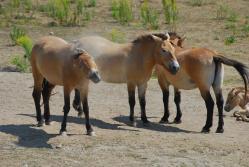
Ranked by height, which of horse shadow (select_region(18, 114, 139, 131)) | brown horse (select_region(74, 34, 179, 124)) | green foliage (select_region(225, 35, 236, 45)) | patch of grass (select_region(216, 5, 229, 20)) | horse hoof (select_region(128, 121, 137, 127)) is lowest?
horse hoof (select_region(128, 121, 137, 127))

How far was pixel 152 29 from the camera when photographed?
2094 centimetres

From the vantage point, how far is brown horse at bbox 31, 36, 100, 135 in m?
9.62

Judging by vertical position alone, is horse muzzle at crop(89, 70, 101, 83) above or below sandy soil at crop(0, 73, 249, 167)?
above

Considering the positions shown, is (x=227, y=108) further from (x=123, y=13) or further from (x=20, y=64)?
(x=123, y=13)

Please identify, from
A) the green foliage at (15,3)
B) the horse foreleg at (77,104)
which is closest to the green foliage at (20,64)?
the horse foreleg at (77,104)

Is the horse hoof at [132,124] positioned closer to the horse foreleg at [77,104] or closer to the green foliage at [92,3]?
the horse foreleg at [77,104]

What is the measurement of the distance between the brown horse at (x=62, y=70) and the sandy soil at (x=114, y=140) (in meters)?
0.41

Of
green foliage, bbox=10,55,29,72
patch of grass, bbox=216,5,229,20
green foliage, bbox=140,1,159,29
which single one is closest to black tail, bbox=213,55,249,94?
green foliage, bbox=10,55,29,72

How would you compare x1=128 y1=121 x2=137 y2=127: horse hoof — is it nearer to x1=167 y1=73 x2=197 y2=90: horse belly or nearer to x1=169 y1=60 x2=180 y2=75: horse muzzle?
x1=167 y1=73 x2=197 y2=90: horse belly

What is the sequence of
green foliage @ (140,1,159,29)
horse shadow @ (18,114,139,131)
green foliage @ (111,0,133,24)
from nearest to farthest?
horse shadow @ (18,114,139,131) < green foliage @ (140,1,159,29) < green foliage @ (111,0,133,24)

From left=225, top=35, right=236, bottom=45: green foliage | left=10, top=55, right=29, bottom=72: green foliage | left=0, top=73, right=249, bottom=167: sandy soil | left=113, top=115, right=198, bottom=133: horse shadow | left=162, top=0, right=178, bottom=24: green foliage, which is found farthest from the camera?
left=162, top=0, right=178, bottom=24: green foliage

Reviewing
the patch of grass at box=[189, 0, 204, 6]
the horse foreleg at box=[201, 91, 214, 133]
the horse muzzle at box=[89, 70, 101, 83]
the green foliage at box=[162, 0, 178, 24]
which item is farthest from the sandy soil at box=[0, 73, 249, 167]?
the patch of grass at box=[189, 0, 204, 6]

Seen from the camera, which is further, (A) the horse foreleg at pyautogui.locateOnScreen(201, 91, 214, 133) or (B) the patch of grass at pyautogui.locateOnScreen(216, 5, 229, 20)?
(B) the patch of grass at pyautogui.locateOnScreen(216, 5, 229, 20)

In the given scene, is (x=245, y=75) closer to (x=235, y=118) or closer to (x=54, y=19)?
(x=235, y=118)
